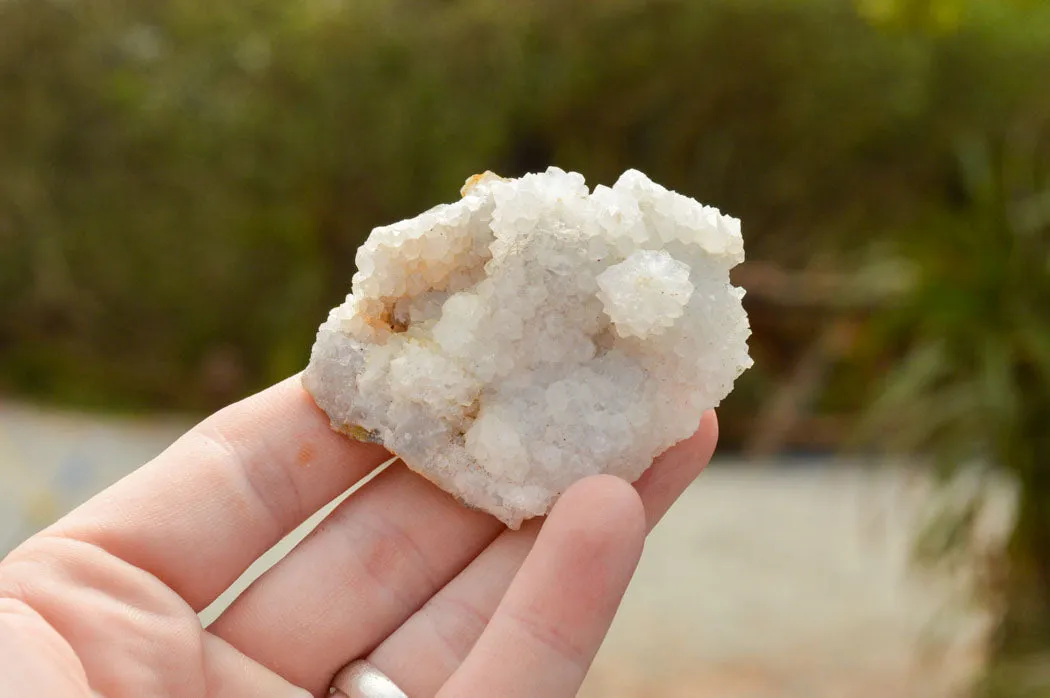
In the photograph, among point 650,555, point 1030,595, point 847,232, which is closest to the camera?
point 1030,595

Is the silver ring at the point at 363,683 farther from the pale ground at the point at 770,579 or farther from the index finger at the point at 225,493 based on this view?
the pale ground at the point at 770,579

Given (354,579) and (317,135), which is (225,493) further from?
(317,135)

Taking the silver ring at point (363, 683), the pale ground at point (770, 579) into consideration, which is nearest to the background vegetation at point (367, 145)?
the pale ground at point (770, 579)

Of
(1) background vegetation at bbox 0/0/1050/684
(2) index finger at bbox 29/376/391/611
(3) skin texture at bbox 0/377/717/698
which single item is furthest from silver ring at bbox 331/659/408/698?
(1) background vegetation at bbox 0/0/1050/684

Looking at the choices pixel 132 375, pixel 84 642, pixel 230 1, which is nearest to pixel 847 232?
pixel 230 1

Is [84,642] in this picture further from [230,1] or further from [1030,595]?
[230,1]

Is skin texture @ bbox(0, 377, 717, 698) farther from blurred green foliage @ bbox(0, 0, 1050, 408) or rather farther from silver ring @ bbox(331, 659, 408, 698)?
blurred green foliage @ bbox(0, 0, 1050, 408)

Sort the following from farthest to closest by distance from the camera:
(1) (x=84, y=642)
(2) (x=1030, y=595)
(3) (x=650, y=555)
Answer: (3) (x=650, y=555) < (2) (x=1030, y=595) < (1) (x=84, y=642)

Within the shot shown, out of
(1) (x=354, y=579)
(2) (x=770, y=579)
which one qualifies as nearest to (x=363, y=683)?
(1) (x=354, y=579)
